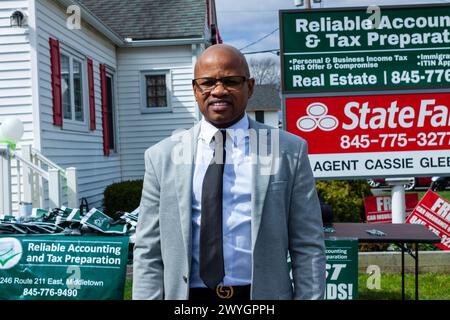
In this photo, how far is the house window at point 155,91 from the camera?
14719mm

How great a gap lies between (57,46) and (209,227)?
8.44 m

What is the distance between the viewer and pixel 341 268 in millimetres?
4570

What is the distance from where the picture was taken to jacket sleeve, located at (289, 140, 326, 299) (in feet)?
7.48

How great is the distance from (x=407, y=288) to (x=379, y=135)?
1.55 m

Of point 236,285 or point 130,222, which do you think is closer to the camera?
point 236,285

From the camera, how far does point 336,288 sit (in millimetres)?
4586

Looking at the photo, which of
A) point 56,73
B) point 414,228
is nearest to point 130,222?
point 414,228

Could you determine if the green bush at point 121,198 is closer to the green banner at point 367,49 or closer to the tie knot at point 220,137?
the green banner at point 367,49

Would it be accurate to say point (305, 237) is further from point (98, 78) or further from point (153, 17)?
point (153, 17)

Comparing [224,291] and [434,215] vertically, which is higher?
[224,291]

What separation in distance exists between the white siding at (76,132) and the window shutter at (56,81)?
0.07 meters

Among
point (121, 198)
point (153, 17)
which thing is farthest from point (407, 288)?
point (153, 17)
